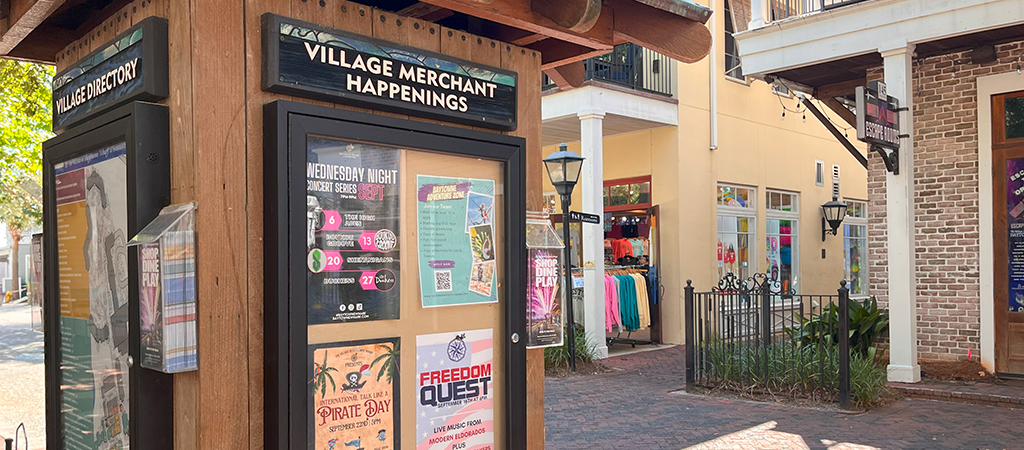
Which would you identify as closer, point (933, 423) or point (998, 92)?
point (933, 423)

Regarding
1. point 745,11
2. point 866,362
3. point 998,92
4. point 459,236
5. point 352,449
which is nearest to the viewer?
point 352,449

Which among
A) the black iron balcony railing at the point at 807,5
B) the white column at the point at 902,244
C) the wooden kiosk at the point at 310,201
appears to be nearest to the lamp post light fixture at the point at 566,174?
the black iron balcony railing at the point at 807,5

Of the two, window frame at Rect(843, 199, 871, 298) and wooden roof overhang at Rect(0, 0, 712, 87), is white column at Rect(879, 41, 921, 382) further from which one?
window frame at Rect(843, 199, 871, 298)

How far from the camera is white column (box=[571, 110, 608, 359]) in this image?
40.3ft

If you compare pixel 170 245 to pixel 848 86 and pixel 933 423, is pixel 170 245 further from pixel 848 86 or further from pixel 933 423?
pixel 848 86

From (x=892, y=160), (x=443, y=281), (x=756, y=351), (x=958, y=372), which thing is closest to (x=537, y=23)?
(x=443, y=281)

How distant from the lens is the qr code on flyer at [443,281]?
350cm

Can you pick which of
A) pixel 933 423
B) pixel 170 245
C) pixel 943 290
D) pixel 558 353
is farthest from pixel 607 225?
pixel 170 245

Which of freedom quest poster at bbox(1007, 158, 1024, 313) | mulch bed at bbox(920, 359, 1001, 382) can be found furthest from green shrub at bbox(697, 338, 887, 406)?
freedom quest poster at bbox(1007, 158, 1024, 313)

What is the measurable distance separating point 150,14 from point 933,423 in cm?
706

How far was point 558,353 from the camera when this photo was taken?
35.7ft

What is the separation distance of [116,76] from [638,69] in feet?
38.0

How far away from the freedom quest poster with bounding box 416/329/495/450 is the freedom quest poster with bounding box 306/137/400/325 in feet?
1.03

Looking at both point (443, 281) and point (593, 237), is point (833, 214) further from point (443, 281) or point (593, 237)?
point (443, 281)
